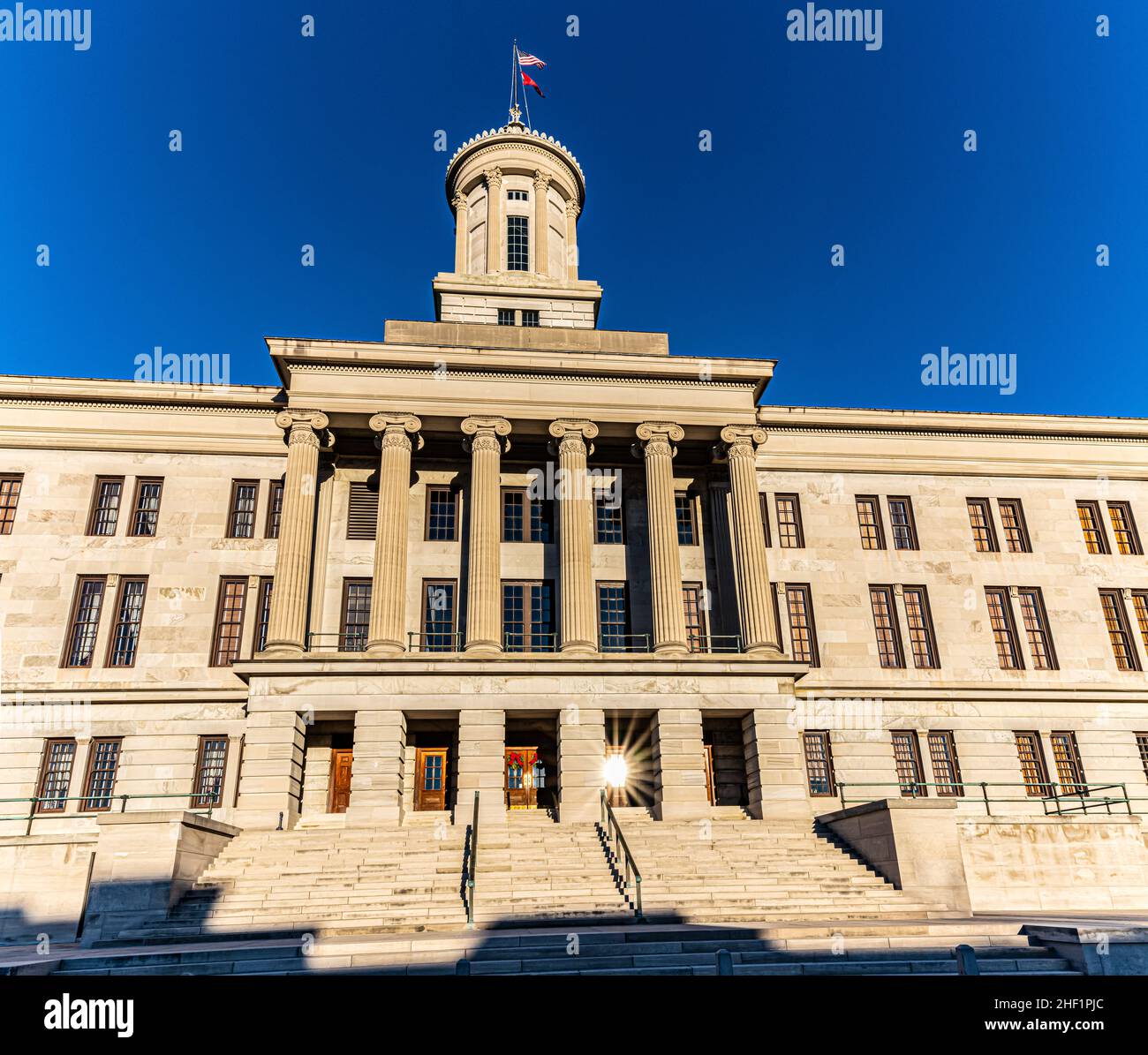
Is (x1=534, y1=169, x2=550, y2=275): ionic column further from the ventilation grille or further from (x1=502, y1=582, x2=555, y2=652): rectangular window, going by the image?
(x1=502, y1=582, x2=555, y2=652): rectangular window

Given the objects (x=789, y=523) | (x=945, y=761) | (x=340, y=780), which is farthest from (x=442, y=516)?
(x=945, y=761)

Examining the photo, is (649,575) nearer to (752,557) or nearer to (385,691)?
(752,557)

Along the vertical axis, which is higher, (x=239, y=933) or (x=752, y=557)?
(x=752, y=557)

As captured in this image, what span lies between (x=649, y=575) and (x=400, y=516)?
936cm

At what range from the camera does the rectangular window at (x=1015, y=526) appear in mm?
33094

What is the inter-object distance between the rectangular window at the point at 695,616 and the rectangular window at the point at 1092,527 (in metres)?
16.7

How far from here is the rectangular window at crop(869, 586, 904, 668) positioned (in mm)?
30734

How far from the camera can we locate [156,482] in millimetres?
30172

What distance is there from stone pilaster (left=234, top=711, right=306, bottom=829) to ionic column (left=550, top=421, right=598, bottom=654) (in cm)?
887

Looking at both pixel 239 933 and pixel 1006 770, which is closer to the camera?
pixel 239 933

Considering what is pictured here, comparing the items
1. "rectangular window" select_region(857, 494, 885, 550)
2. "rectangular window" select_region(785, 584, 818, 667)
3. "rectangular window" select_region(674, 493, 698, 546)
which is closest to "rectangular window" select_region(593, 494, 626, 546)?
"rectangular window" select_region(674, 493, 698, 546)

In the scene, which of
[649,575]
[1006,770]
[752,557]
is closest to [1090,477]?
[1006,770]

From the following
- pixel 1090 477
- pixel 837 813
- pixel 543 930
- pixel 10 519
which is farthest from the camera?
pixel 1090 477

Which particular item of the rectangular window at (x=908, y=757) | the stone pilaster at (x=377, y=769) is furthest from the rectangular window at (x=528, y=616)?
the rectangular window at (x=908, y=757)
